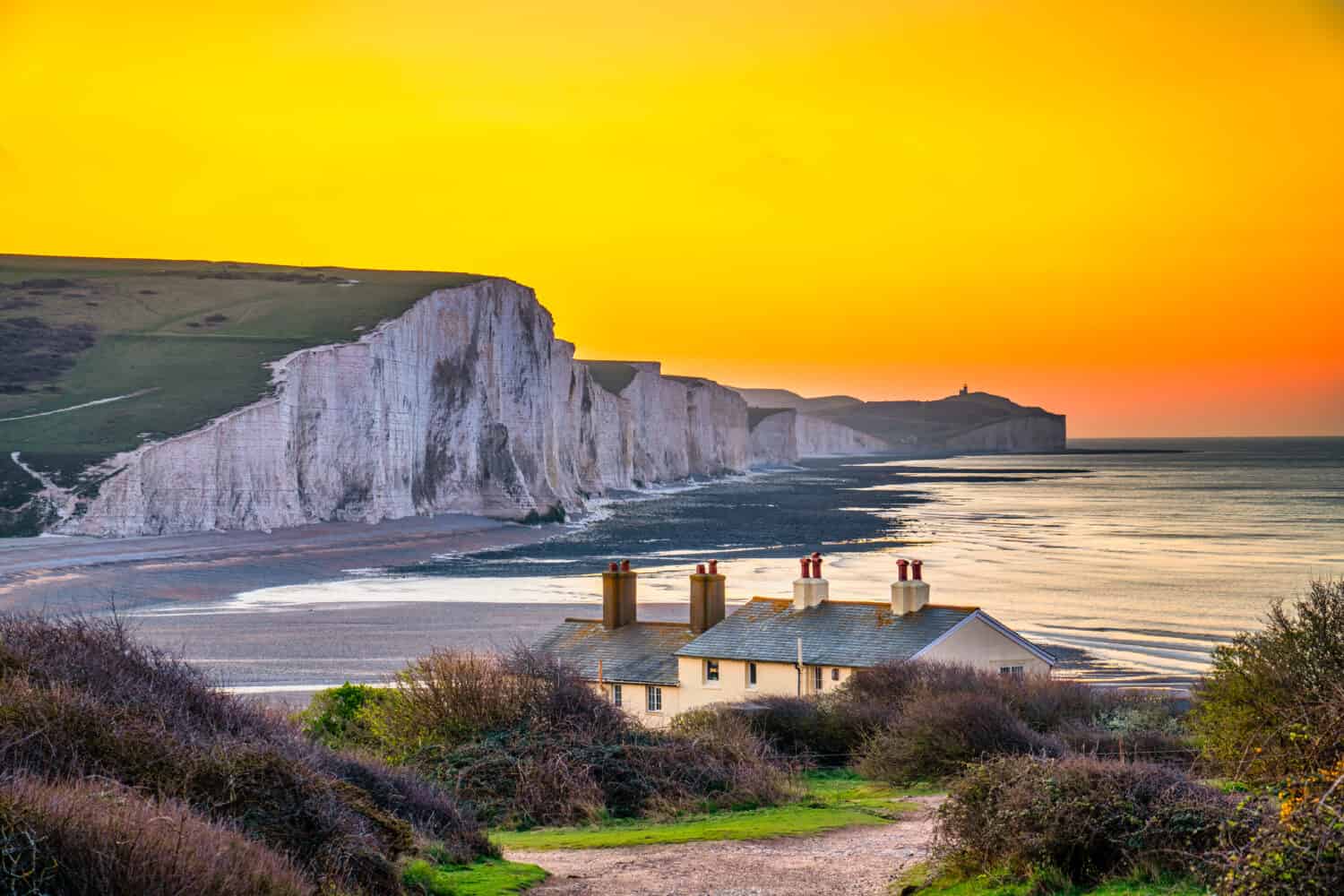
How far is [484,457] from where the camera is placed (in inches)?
4299

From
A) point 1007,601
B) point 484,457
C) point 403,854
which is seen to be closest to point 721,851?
point 403,854

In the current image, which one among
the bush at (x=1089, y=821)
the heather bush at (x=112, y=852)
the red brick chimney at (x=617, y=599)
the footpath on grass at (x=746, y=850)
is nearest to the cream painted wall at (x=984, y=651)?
the red brick chimney at (x=617, y=599)

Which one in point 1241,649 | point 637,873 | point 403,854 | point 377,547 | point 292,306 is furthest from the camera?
point 292,306

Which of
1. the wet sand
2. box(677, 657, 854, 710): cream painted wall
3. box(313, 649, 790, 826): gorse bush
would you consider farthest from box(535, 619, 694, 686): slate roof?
the wet sand

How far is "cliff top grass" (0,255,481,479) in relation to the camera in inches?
3511

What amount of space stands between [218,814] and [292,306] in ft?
386

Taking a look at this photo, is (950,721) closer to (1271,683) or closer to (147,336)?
(1271,683)

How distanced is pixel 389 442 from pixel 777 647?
235ft

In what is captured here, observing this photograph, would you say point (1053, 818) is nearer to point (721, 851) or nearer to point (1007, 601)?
point (721, 851)

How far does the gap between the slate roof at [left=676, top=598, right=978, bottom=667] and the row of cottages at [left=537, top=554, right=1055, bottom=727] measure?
0.08 feet

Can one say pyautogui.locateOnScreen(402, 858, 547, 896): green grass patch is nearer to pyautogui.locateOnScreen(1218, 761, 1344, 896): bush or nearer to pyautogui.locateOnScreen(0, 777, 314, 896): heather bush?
pyautogui.locateOnScreen(0, 777, 314, 896): heather bush

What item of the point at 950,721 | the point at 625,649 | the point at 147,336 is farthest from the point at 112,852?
the point at 147,336

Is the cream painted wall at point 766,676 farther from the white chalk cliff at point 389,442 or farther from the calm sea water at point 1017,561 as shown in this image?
the white chalk cliff at point 389,442

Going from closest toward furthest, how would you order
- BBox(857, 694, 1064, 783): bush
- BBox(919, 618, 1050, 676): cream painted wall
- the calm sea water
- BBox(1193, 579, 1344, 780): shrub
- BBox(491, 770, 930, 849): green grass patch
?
BBox(1193, 579, 1344, 780): shrub
BBox(491, 770, 930, 849): green grass patch
BBox(857, 694, 1064, 783): bush
BBox(919, 618, 1050, 676): cream painted wall
the calm sea water
